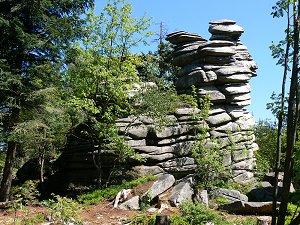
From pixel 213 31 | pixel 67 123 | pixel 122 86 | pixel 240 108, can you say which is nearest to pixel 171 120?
pixel 122 86

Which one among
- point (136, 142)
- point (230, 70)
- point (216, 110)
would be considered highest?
point (230, 70)

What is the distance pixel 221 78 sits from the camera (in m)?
20.8

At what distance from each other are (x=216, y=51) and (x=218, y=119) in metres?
4.71

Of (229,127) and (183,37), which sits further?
(183,37)

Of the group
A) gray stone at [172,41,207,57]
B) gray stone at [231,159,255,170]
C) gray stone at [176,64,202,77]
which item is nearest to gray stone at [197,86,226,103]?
gray stone at [176,64,202,77]

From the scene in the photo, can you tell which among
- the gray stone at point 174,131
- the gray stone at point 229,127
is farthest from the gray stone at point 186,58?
the gray stone at point 174,131

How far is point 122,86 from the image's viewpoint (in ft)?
47.0

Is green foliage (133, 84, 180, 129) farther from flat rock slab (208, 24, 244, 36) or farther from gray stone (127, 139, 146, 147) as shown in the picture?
flat rock slab (208, 24, 244, 36)

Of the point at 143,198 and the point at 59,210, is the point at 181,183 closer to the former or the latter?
the point at 143,198

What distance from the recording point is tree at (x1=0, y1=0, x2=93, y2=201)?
12.6 meters

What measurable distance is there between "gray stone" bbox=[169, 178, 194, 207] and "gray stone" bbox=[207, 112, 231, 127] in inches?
228

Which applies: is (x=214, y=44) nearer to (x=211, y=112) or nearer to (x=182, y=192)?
(x=211, y=112)

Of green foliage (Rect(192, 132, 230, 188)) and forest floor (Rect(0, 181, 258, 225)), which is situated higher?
green foliage (Rect(192, 132, 230, 188))

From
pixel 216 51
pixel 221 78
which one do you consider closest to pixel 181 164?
pixel 221 78
